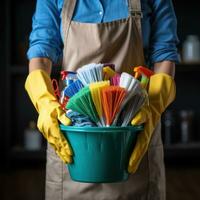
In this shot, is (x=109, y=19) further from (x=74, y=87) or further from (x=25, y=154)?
(x=25, y=154)

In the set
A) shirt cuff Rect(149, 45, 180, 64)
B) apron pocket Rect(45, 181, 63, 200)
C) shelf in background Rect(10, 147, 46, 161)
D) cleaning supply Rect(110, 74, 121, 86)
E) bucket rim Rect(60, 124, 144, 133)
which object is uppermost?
shirt cuff Rect(149, 45, 180, 64)

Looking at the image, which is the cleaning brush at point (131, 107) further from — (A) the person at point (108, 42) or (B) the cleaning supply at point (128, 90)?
(A) the person at point (108, 42)

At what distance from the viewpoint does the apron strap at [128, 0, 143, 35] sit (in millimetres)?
1182

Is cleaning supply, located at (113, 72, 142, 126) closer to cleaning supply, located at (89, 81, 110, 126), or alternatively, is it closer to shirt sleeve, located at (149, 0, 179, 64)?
cleaning supply, located at (89, 81, 110, 126)

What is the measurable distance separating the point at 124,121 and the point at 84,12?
373 millimetres

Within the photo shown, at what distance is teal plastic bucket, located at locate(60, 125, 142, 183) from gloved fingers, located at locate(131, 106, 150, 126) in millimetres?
12

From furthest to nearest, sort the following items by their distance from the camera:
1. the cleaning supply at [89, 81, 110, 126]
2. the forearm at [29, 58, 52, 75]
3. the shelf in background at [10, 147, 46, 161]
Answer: the shelf in background at [10, 147, 46, 161], the forearm at [29, 58, 52, 75], the cleaning supply at [89, 81, 110, 126]

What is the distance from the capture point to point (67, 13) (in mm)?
1194

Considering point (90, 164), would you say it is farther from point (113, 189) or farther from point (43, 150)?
point (43, 150)

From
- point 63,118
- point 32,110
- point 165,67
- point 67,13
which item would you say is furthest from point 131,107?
point 32,110

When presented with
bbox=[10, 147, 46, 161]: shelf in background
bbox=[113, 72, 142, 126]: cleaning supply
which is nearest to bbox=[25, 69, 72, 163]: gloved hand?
bbox=[113, 72, 142, 126]: cleaning supply

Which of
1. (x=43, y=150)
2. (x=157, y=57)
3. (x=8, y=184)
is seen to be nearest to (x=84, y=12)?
(x=157, y=57)

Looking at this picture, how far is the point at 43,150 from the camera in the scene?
10.0 ft

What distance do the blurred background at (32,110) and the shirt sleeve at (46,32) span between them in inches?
69.9
